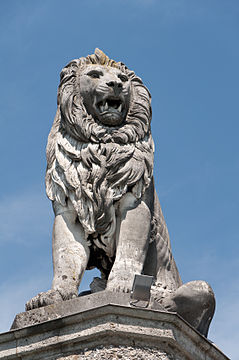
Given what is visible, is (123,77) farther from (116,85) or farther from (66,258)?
(66,258)

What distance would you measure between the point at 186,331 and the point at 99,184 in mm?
2211

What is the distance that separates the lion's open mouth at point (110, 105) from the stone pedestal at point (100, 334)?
2.72 meters

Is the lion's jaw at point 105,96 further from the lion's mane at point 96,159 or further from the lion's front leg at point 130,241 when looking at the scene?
the lion's front leg at point 130,241

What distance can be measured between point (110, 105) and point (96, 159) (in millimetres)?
858

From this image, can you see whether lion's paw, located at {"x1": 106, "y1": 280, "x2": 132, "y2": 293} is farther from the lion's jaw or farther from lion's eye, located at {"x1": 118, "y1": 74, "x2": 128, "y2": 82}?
lion's eye, located at {"x1": 118, "y1": 74, "x2": 128, "y2": 82}

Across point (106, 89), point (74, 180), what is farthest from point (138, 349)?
point (106, 89)

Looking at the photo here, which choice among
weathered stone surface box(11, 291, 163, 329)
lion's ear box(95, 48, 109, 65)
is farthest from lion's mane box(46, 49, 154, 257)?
weathered stone surface box(11, 291, 163, 329)

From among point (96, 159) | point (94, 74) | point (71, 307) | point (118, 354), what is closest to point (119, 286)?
point (71, 307)

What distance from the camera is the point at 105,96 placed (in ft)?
46.7

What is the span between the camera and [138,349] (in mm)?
12367

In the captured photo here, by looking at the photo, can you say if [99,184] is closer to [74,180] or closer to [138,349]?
[74,180]

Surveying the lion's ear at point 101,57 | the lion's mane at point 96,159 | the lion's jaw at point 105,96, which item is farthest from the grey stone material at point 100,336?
the lion's ear at point 101,57

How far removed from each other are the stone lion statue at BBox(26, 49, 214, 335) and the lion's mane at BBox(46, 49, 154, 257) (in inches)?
0.5

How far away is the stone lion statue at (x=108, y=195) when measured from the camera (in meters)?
13.4
